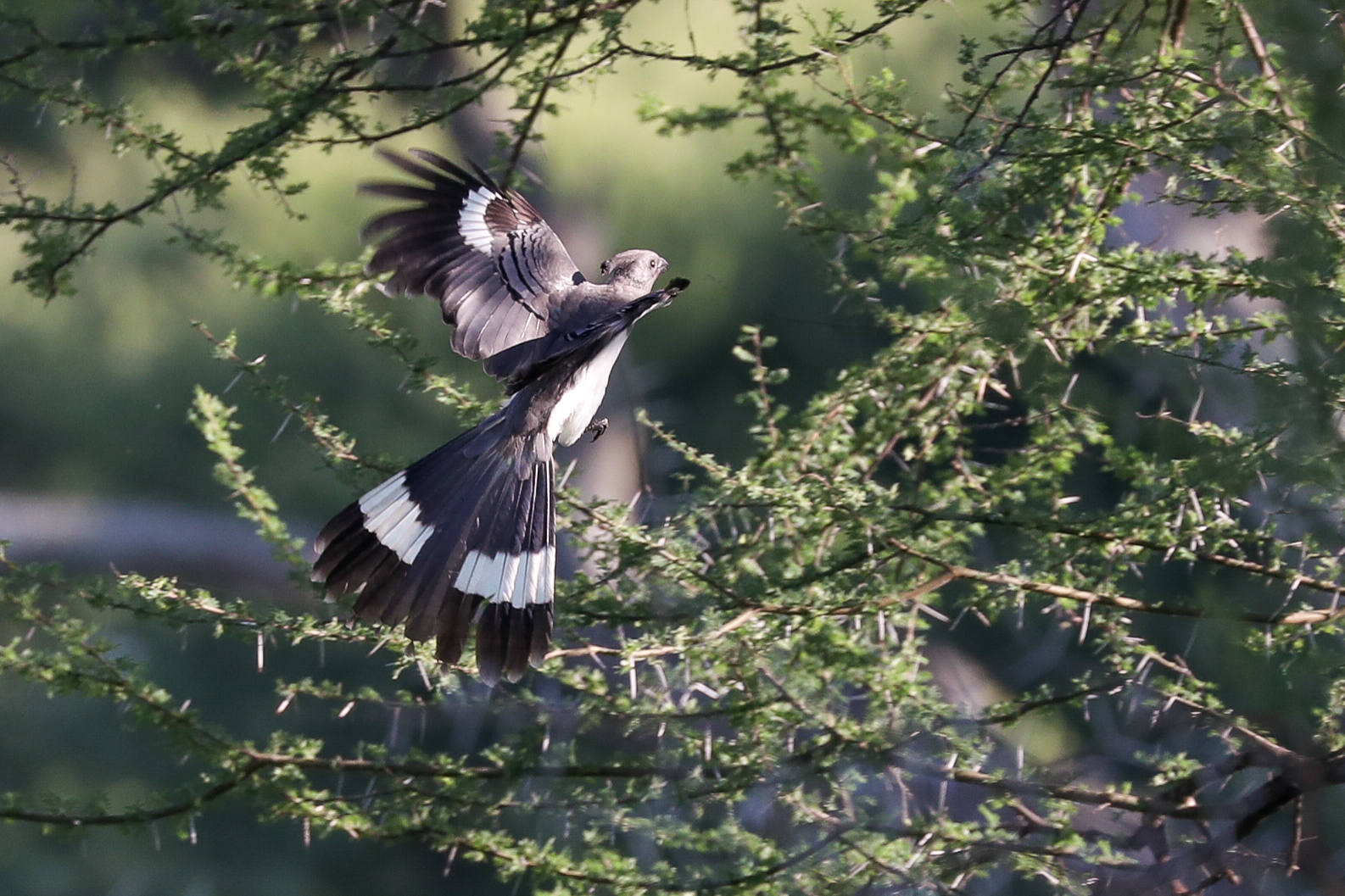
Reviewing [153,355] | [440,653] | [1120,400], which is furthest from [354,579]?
[153,355]

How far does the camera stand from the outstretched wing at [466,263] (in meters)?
1.75

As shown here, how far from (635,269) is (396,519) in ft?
1.65

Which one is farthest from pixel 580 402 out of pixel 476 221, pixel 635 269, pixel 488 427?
pixel 476 221

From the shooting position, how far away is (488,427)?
1.68m

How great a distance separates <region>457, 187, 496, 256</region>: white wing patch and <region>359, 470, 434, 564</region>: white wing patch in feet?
1.28

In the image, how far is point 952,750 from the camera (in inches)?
58.9

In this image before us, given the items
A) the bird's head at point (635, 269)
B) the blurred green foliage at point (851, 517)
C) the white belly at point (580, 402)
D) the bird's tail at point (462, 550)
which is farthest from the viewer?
the bird's head at point (635, 269)

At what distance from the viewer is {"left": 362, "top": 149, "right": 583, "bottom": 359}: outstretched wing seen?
1.75m

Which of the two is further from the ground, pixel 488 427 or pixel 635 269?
pixel 635 269

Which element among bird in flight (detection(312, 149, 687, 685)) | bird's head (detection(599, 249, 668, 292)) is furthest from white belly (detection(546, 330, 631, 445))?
bird's head (detection(599, 249, 668, 292))

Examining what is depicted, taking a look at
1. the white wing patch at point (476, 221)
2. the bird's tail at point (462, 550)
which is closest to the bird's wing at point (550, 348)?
the bird's tail at point (462, 550)

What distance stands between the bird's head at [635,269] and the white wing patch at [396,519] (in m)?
0.42

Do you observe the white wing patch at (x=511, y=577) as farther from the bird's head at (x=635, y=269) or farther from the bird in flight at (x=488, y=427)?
the bird's head at (x=635, y=269)

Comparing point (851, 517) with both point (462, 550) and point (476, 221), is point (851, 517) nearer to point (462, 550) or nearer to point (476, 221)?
point (462, 550)
